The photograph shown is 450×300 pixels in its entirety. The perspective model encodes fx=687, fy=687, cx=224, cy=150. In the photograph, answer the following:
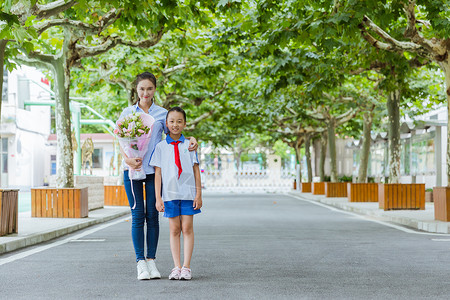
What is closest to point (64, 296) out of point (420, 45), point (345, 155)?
point (420, 45)

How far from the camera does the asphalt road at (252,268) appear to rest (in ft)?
20.3

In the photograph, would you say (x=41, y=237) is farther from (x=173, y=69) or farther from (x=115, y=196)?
(x=173, y=69)

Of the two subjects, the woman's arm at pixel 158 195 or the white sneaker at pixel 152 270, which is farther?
the white sneaker at pixel 152 270

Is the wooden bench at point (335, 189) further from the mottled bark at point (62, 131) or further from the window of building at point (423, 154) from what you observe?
the mottled bark at point (62, 131)

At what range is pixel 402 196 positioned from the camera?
63.7 feet

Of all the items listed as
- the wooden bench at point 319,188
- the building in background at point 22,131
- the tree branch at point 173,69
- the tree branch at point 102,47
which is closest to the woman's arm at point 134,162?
the tree branch at point 102,47

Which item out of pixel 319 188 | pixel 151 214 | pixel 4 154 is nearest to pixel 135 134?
pixel 151 214

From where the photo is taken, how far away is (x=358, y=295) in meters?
6.02

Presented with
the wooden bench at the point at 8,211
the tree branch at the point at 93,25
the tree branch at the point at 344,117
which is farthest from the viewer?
the tree branch at the point at 344,117

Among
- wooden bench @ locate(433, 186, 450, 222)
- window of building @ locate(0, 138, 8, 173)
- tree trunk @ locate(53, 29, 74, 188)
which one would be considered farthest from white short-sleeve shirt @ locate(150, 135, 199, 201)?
window of building @ locate(0, 138, 8, 173)

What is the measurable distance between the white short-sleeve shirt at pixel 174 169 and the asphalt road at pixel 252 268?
2.86ft

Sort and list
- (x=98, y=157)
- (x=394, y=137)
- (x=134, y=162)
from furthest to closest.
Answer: (x=98, y=157), (x=394, y=137), (x=134, y=162)

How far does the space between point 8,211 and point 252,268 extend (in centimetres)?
517

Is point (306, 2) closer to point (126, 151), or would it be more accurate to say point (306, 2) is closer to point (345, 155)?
point (126, 151)
